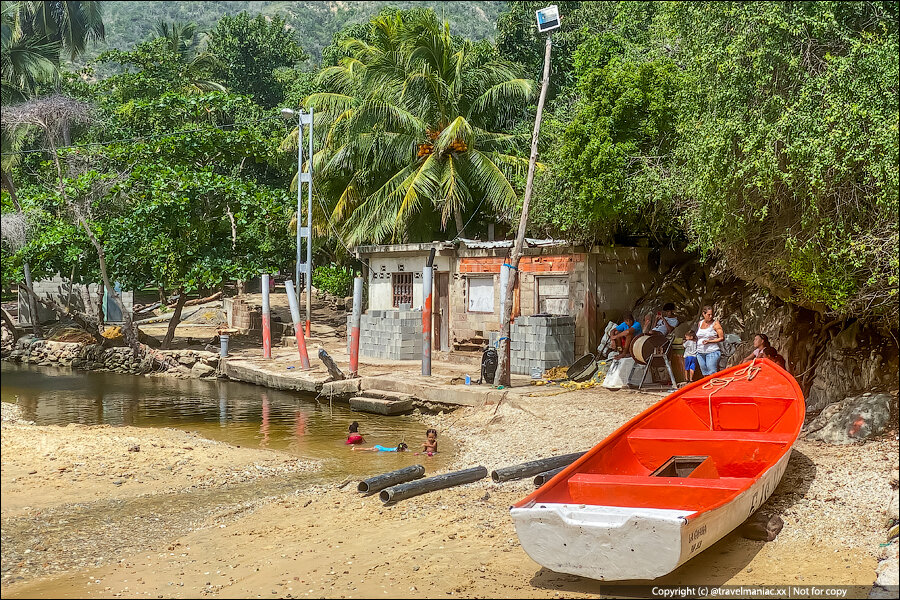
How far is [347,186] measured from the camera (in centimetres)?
2656

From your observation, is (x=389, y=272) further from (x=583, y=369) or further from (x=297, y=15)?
(x=297, y=15)

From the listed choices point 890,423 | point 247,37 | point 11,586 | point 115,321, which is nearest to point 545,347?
point 890,423

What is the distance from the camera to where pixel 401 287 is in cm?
2181

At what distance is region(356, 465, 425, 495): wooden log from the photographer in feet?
30.2

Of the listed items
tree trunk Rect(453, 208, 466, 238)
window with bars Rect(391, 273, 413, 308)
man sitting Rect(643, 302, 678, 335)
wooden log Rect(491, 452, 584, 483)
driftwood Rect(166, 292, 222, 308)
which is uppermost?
tree trunk Rect(453, 208, 466, 238)

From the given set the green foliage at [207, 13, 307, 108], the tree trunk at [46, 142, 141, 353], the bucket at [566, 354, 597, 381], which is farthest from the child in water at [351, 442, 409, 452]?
the green foliage at [207, 13, 307, 108]

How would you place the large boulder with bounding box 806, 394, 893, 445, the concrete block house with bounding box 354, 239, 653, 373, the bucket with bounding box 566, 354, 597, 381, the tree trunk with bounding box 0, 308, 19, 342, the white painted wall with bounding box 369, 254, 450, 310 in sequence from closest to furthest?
the large boulder with bounding box 806, 394, 893, 445
the bucket with bounding box 566, 354, 597, 381
the concrete block house with bounding box 354, 239, 653, 373
the white painted wall with bounding box 369, 254, 450, 310
the tree trunk with bounding box 0, 308, 19, 342

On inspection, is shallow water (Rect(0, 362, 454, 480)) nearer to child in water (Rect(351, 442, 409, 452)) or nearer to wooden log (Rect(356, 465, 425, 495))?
child in water (Rect(351, 442, 409, 452))

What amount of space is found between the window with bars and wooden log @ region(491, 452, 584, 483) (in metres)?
11.8

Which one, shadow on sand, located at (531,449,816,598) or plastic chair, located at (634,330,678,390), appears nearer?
shadow on sand, located at (531,449,816,598)

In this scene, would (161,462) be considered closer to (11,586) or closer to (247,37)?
(11,586)

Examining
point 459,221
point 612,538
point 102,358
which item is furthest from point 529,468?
point 102,358

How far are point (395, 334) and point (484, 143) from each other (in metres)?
7.85

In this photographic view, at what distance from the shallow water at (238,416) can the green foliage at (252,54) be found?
23.3 meters
